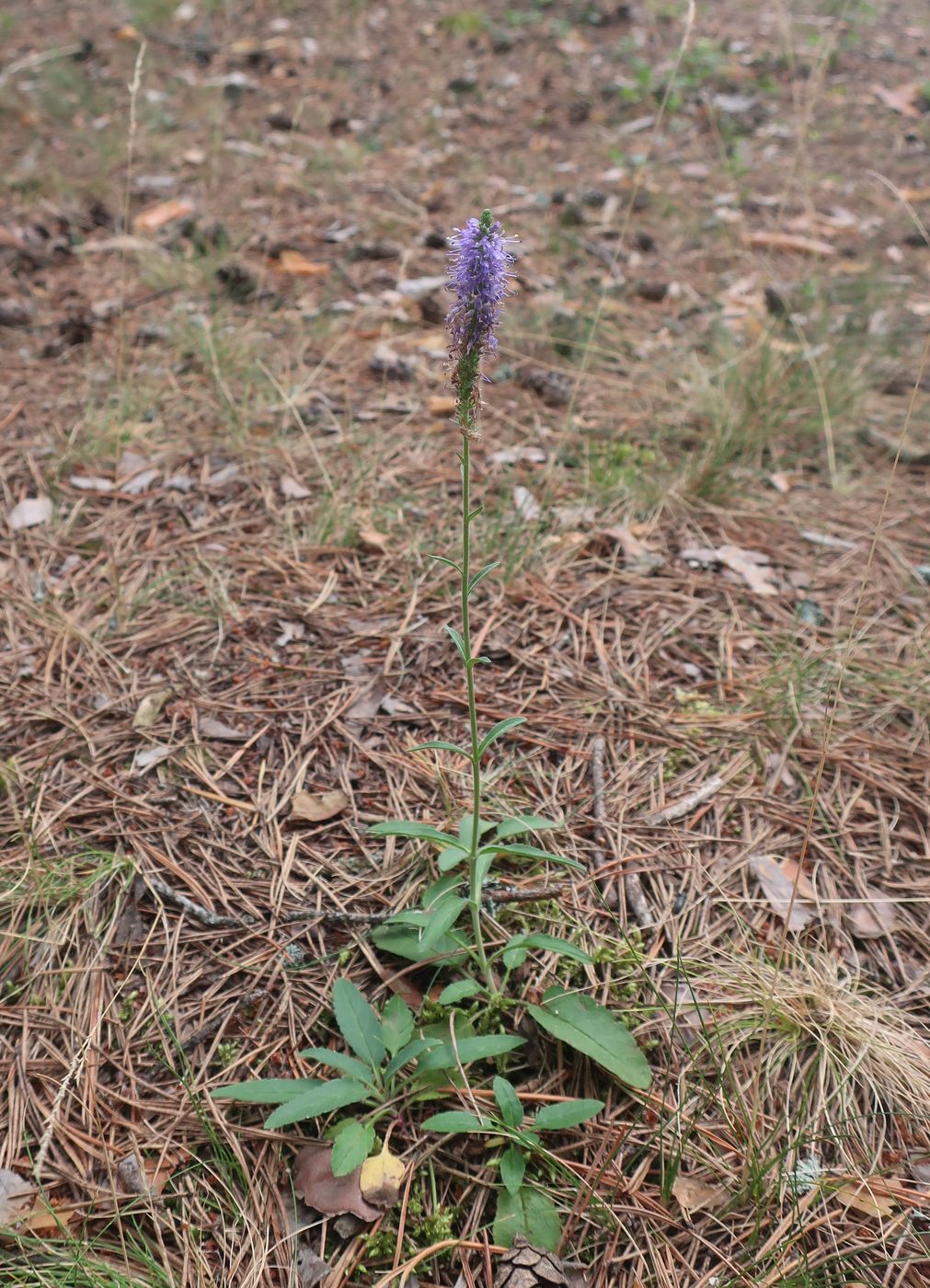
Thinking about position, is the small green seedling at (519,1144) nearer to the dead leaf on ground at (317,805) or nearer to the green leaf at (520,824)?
the green leaf at (520,824)

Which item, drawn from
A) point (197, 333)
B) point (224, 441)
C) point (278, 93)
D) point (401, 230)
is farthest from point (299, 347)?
point (278, 93)

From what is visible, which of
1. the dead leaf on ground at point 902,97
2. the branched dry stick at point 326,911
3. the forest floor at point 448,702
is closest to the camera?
the forest floor at point 448,702

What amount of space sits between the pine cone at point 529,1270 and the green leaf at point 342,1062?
34 cm

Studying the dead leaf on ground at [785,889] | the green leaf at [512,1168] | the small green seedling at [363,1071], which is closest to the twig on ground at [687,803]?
the dead leaf on ground at [785,889]

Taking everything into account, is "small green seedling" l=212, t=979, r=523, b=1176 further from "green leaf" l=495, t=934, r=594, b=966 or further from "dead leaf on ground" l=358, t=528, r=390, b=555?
"dead leaf on ground" l=358, t=528, r=390, b=555

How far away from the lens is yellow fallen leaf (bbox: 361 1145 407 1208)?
4.54 ft

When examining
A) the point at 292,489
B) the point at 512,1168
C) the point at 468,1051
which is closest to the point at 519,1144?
the point at 512,1168

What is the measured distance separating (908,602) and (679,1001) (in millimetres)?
1522

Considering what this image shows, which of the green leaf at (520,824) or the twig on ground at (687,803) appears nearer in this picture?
the green leaf at (520,824)

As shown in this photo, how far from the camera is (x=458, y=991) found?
5.02 feet

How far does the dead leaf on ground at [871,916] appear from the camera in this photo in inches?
70.4

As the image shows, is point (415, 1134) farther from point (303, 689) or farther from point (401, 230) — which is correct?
point (401, 230)

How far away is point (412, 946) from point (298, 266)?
3.46 m

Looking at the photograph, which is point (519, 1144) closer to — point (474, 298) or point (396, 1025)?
point (396, 1025)
